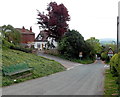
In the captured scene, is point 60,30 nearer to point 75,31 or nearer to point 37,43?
point 75,31

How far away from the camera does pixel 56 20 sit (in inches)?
2055

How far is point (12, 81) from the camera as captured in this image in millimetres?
15875

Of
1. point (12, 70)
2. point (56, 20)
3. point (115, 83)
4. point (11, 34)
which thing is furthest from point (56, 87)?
point (56, 20)

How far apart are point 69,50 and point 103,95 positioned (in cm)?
3721

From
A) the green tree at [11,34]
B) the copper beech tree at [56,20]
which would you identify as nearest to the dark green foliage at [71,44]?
the copper beech tree at [56,20]

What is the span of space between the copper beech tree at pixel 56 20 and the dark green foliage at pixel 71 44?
8.59 ft

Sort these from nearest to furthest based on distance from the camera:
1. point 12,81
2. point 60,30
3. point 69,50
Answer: point 12,81 < point 69,50 < point 60,30

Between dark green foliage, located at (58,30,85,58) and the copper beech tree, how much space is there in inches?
103

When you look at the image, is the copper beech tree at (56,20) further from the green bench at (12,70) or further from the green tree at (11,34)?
the green bench at (12,70)

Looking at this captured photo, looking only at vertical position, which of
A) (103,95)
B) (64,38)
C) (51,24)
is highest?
(51,24)

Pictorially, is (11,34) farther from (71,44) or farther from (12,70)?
(12,70)

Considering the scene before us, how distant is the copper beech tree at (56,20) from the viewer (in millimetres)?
52281

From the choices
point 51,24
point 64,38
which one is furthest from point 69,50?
point 51,24

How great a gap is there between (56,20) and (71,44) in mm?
6567
